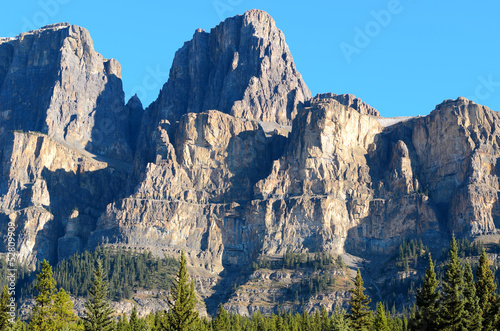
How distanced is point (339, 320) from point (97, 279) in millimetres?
47117

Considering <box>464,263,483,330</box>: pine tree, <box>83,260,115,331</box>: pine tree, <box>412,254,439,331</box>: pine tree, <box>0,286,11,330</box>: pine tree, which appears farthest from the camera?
<box>0,286,11,330</box>: pine tree

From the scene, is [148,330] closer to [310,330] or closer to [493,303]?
[310,330]

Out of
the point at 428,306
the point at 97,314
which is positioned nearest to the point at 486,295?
the point at 428,306

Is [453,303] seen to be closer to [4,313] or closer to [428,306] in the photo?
[428,306]

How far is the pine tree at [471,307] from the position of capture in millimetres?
101250

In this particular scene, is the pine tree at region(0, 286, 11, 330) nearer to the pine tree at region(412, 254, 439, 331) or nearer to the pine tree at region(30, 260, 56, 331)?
the pine tree at region(30, 260, 56, 331)

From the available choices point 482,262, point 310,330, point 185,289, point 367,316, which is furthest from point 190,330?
point 310,330

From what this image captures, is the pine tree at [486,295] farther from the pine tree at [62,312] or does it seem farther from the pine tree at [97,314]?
the pine tree at [62,312]

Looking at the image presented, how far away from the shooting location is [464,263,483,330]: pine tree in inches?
3986

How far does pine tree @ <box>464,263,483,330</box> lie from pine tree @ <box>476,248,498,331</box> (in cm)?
149

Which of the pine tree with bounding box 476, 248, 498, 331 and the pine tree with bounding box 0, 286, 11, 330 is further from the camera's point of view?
the pine tree with bounding box 0, 286, 11, 330

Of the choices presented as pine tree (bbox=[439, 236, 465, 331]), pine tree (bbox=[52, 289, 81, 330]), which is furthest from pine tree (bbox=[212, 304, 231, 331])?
pine tree (bbox=[439, 236, 465, 331])

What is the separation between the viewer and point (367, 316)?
12506 cm

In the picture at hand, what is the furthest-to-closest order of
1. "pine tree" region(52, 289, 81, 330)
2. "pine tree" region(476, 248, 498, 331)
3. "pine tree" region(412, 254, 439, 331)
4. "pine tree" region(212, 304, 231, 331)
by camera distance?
"pine tree" region(212, 304, 231, 331) → "pine tree" region(476, 248, 498, 331) → "pine tree" region(52, 289, 81, 330) → "pine tree" region(412, 254, 439, 331)
